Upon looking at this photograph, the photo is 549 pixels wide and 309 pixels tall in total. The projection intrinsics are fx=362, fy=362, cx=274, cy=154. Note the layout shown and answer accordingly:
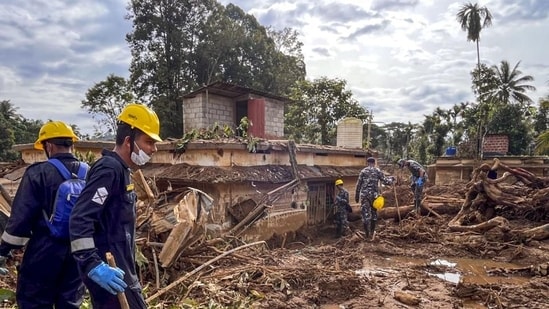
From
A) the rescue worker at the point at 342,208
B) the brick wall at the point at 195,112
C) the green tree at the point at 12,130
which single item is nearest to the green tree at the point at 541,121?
the rescue worker at the point at 342,208

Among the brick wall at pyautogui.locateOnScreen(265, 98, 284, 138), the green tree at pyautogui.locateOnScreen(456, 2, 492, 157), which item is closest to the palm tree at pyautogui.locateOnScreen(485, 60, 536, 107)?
the green tree at pyautogui.locateOnScreen(456, 2, 492, 157)

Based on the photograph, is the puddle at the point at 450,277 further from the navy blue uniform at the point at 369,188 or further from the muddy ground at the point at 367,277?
the navy blue uniform at the point at 369,188

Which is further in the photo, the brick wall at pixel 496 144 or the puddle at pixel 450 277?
the brick wall at pixel 496 144

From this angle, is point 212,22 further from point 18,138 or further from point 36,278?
point 36,278

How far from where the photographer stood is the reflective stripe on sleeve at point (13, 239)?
2.64 m

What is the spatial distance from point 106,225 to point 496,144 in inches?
962

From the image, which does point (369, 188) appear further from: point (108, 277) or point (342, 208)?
point (108, 277)

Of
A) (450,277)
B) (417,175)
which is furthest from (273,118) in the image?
(450,277)

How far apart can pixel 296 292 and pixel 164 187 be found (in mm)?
4767

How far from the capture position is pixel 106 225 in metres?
2.32

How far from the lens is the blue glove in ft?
6.92

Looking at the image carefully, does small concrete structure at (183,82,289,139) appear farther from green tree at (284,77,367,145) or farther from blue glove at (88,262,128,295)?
blue glove at (88,262,128,295)

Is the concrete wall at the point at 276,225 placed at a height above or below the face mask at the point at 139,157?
below

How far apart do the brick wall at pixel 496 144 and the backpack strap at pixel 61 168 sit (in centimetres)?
2410
